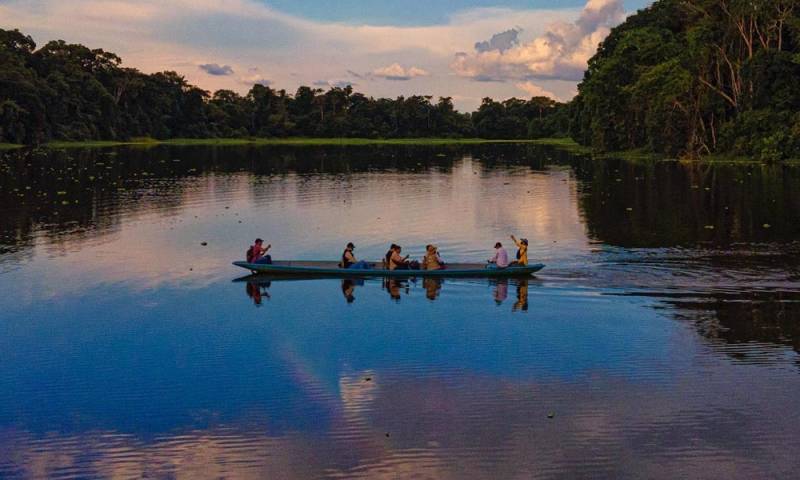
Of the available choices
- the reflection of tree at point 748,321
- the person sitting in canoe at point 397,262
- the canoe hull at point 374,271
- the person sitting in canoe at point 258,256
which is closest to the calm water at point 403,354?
the reflection of tree at point 748,321

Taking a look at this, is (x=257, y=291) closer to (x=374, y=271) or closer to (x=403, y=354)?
(x=374, y=271)

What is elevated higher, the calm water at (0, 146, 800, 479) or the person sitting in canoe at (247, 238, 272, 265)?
the person sitting in canoe at (247, 238, 272, 265)

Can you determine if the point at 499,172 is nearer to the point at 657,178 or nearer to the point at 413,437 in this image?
the point at 657,178

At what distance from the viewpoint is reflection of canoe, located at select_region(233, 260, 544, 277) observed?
1264 inches

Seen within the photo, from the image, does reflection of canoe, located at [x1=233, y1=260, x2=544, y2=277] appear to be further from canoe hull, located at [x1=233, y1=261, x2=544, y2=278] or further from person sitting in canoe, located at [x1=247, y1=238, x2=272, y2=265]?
person sitting in canoe, located at [x1=247, y1=238, x2=272, y2=265]

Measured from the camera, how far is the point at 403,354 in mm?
23234

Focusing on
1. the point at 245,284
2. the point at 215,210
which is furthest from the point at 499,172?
the point at 245,284

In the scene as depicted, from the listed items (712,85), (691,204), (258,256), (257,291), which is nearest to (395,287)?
(257,291)

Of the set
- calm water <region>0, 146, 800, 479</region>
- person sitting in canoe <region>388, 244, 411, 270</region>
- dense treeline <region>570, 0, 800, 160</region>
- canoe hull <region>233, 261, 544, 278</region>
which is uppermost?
dense treeline <region>570, 0, 800, 160</region>

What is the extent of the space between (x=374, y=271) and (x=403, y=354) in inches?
377

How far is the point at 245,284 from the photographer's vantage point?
3272cm

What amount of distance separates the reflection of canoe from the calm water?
506 millimetres

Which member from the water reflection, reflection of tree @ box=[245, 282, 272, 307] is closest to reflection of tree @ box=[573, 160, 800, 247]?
the water reflection

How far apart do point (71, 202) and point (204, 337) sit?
39.7 meters
